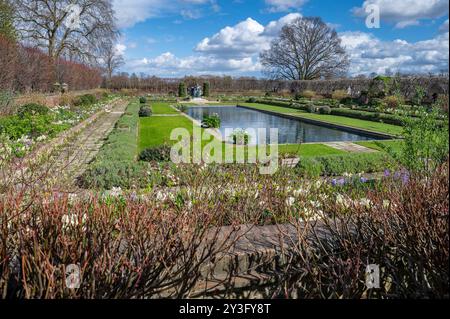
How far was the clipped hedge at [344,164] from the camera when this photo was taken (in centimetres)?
704

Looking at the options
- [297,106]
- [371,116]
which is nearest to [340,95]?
[297,106]

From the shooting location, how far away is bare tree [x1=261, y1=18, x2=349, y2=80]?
44062 millimetres

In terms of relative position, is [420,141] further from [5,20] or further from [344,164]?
[5,20]

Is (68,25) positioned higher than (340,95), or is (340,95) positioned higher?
(68,25)

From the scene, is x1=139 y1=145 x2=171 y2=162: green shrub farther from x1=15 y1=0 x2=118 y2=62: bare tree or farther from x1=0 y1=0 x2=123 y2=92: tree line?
x1=15 y1=0 x2=118 y2=62: bare tree

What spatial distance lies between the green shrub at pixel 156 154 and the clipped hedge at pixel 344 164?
2.77 meters

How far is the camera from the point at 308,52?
45.3 metres

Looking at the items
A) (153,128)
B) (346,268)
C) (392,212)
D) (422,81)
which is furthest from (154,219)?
(422,81)

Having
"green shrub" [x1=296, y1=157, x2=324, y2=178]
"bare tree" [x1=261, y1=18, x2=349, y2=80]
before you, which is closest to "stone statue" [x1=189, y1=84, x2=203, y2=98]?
"bare tree" [x1=261, y1=18, x2=349, y2=80]

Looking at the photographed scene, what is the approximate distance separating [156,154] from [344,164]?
3907 millimetres

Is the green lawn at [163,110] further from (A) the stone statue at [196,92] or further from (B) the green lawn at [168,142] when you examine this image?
(A) the stone statue at [196,92]

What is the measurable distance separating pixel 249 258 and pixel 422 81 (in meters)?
26.7
